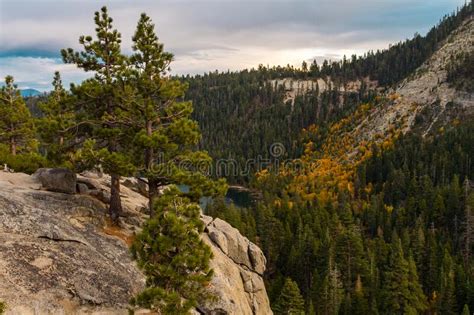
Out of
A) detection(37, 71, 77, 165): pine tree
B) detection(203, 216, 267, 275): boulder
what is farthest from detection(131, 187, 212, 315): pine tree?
detection(203, 216, 267, 275): boulder

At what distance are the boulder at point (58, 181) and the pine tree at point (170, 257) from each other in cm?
1083

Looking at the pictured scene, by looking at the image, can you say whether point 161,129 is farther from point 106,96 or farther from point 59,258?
point 59,258

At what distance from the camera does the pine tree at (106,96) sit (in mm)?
26328

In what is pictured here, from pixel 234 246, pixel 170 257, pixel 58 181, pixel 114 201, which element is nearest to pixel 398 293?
pixel 234 246

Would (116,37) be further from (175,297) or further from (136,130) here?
(175,297)

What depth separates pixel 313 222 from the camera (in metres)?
109

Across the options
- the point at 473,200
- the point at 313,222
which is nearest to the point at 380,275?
the point at 313,222

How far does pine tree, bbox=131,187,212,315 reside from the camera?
61.5 ft

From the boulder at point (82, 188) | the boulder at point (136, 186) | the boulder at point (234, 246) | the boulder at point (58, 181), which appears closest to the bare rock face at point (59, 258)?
the boulder at point (58, 181)

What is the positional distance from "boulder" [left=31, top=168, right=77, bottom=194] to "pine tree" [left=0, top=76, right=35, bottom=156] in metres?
26.2

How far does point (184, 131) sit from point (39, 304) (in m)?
12.1

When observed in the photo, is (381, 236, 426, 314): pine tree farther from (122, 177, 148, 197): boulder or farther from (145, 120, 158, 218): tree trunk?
(145, 120, 158, 218): tree trunk

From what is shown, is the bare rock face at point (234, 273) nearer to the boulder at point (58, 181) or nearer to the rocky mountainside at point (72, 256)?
the rocky mountainside at point (72, 256)

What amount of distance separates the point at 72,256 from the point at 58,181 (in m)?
8.15
